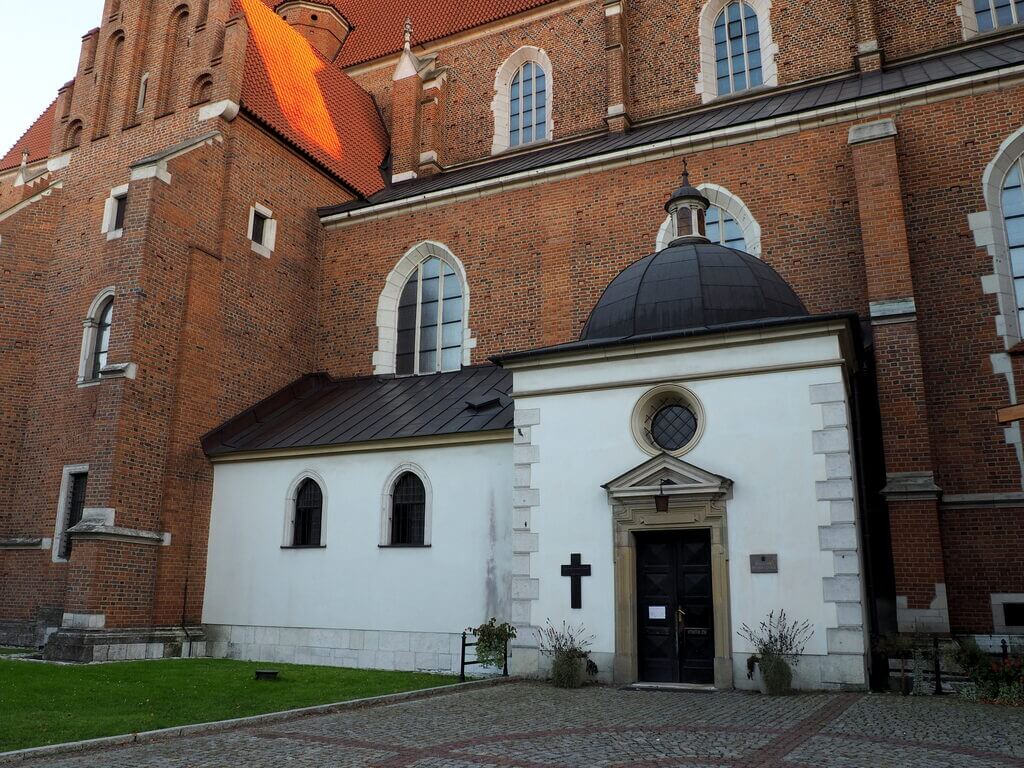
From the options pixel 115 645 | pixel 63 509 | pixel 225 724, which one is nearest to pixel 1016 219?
pixel 225 724

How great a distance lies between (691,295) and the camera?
1288cm

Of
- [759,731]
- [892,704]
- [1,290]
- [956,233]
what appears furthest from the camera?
[1,290]

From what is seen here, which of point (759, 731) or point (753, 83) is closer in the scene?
point (759, 731)

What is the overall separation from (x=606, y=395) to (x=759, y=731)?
18.5ft

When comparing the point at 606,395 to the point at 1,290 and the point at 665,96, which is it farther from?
the point at 1,290

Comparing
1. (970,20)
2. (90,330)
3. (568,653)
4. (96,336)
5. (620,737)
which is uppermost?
(970,20)

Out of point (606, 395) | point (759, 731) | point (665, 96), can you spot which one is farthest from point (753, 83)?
point (759, 731)

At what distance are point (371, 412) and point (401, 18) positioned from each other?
1557 cm

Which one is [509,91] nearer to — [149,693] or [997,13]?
[997,13]

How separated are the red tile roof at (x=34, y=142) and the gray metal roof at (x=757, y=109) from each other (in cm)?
1276

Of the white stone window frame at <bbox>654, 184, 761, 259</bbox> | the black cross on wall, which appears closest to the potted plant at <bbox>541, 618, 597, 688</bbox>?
the black cross on wall

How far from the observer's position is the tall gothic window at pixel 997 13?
1852 centimetres

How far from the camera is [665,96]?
832 inches

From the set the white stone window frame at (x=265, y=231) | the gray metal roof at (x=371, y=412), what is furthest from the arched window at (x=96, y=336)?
the white stone window frame at (x=265, y=231)
